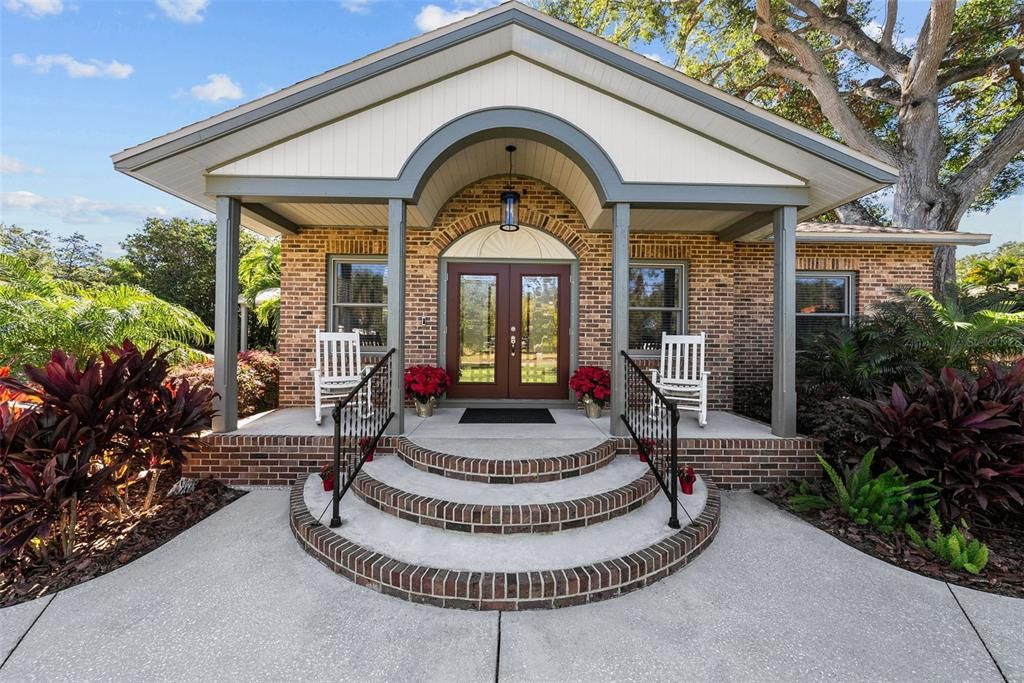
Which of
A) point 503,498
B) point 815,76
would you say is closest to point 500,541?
point 503,498

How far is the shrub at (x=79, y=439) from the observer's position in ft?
9.53

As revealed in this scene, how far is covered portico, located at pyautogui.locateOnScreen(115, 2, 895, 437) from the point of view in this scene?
4.21 m

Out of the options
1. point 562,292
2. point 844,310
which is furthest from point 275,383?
point 844,310

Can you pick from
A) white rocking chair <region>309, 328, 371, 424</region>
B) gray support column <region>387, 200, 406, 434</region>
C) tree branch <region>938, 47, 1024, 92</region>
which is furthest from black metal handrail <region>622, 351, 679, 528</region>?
tree branch <region>938, 47, 1024, 92</region>

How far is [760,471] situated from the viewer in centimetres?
452

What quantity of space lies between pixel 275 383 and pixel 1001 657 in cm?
823

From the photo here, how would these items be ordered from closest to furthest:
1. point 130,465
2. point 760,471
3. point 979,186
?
point 130,465, point 760,471, point 979,186

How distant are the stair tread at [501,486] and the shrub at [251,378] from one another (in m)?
3.15

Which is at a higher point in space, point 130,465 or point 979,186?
point 979,186

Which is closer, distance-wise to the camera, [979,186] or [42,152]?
[42,152]

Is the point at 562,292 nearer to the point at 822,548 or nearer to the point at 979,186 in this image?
the point at 822,548

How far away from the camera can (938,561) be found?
311 cm

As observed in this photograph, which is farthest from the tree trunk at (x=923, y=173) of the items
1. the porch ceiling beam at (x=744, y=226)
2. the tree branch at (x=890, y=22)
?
the porch ceiling beam at (x=744, y=226)

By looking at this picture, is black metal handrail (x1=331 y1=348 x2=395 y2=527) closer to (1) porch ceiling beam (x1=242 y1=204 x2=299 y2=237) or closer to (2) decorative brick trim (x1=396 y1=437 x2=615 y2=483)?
(2) decorative brick trim (x1=396 y1=437 x2=615 y2=483)
